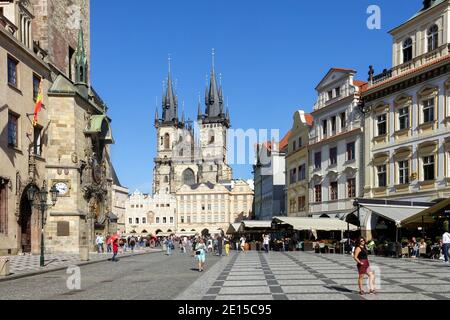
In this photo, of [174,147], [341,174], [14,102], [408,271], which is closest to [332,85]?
[341,174]

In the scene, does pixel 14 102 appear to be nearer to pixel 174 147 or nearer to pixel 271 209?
pixel 271 209

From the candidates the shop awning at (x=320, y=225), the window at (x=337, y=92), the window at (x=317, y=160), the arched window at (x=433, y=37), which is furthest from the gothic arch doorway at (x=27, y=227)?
the arched window at (x=433, y=37)

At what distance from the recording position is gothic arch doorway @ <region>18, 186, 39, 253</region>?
34500mm

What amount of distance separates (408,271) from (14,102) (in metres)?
23.4

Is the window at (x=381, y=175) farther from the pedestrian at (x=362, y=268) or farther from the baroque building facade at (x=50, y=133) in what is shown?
the pedestrian at (x=362, y=268)

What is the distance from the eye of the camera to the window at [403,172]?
37.7 meters

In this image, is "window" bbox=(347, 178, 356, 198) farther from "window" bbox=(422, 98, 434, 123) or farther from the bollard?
the bollard

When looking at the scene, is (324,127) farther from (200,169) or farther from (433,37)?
(200,169)

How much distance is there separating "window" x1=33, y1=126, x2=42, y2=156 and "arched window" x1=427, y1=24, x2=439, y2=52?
25.2m

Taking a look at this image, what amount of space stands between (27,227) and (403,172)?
24.2 m

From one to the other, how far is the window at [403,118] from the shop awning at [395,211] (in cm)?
699

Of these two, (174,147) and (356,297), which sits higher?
(174,147)

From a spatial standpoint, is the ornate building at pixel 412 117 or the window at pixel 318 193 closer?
the ornate building at pixel 412 117

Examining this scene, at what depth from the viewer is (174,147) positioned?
182500 millimetres
